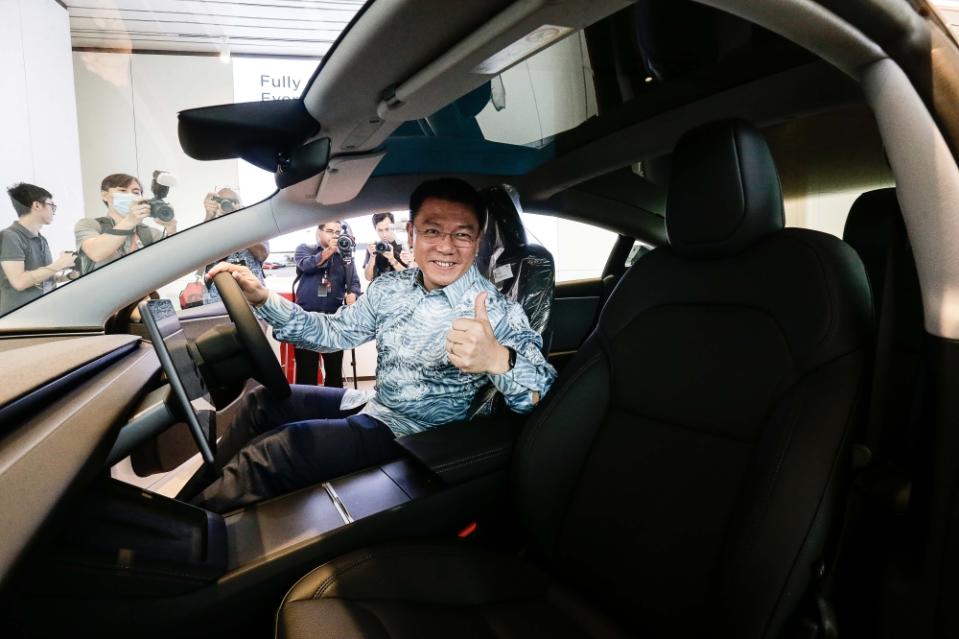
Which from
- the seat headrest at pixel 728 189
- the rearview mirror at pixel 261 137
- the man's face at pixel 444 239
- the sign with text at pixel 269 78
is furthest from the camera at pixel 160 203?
the seat headrest at pixel 728 189

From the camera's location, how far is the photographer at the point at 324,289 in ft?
11.3

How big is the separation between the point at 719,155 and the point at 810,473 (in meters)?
0.59

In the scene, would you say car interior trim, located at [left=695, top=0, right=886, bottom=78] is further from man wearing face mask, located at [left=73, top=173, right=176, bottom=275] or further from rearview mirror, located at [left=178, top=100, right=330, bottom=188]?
man wearing face mask, located at [left=73, top=173, right=176, bottom=275]

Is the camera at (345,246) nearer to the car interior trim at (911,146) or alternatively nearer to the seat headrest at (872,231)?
the seat headrest at (872,231)

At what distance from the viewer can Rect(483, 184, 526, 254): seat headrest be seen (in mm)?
1915

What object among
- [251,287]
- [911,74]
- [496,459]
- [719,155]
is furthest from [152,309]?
[911,74]

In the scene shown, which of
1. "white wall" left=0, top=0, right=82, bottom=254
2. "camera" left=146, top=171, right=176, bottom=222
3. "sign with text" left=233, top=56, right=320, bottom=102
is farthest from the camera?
"white wall" left=0, top=0, right=82, bottom=254

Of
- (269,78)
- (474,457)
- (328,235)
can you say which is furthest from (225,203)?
(328,235)

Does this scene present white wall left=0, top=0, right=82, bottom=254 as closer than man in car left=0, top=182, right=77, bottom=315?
No

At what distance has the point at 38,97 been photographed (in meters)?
2.69

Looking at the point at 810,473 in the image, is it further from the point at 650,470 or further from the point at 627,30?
the point at 627,30

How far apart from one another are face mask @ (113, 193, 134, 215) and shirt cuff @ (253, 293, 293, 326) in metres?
0.45

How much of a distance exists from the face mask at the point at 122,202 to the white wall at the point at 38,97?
1187 millimetres

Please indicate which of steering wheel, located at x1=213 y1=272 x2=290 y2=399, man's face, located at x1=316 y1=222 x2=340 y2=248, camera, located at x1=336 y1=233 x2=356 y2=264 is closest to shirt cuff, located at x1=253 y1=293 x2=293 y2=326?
steering wheel, located at x1=213 y1=272 x2=290 y2=399
